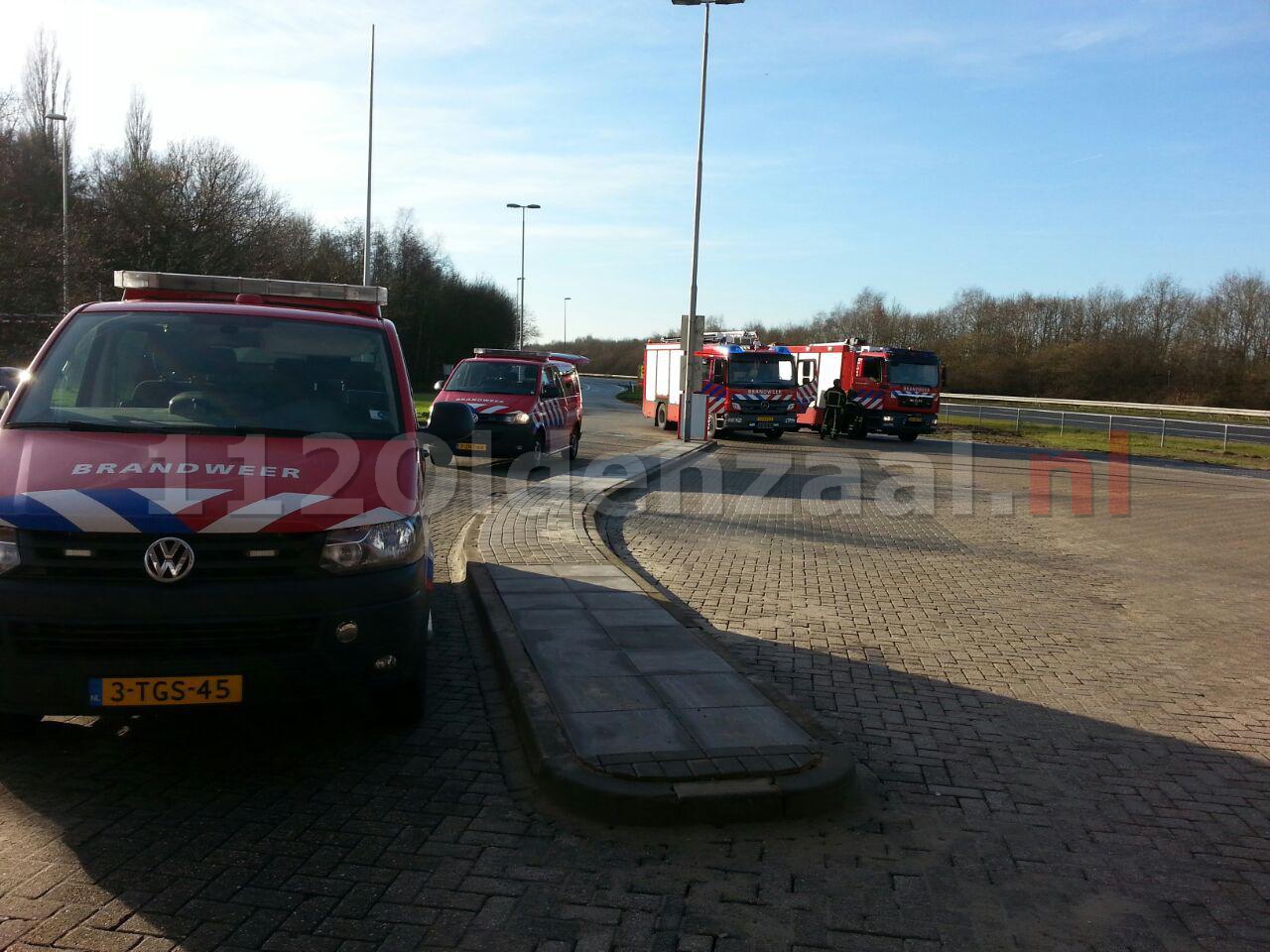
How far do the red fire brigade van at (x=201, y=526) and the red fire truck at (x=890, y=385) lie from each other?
25.9m

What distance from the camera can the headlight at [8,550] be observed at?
3920 mm

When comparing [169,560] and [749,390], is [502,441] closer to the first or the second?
[749,390]

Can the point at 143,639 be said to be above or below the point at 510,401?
below

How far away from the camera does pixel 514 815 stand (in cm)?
421

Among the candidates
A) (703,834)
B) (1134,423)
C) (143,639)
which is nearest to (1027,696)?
(703,834)

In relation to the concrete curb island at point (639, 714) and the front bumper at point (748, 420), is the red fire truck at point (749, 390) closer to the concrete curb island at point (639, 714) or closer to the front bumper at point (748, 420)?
the front bumper at point (748, 420)

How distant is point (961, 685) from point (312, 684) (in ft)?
12.5

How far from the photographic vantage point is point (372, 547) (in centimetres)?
441

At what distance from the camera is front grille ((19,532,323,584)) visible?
3.93m

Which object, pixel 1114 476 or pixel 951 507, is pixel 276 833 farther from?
pixel 1114 476

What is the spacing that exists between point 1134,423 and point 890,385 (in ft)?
52.9

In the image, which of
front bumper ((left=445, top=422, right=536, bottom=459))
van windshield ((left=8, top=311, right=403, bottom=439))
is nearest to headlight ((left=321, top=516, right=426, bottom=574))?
van windshield ((left=8, top=311, right=403, bottom=439))

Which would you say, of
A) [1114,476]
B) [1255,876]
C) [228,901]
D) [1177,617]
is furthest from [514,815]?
[1114,476]

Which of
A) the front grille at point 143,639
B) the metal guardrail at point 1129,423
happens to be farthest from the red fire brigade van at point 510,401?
the metal guardrail at point 1129,423
